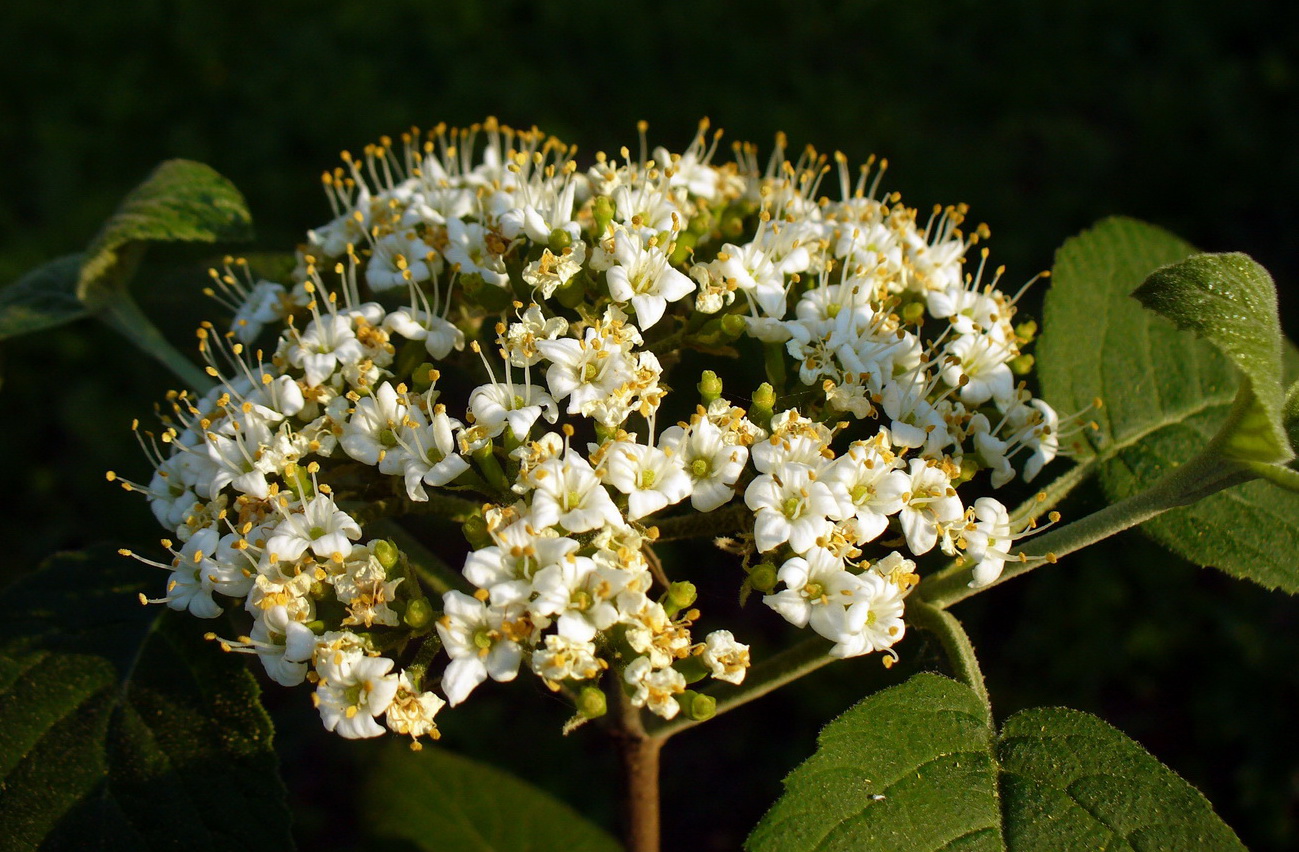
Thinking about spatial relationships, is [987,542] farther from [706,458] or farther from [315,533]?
[315,533]

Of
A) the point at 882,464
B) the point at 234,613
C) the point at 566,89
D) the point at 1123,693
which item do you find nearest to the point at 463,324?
the point at 234,613

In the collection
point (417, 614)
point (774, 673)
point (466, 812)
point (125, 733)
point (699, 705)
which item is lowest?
point (466, 812)

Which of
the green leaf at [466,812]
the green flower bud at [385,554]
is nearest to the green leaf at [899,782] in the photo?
the green flower bud at [385,554]

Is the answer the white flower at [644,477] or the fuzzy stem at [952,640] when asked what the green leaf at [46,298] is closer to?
the white flower at [644,477]

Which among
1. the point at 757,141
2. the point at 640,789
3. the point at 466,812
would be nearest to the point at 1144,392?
the point at 640,789

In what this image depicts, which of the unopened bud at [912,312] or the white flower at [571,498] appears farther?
the unopened bud at [912,312]
